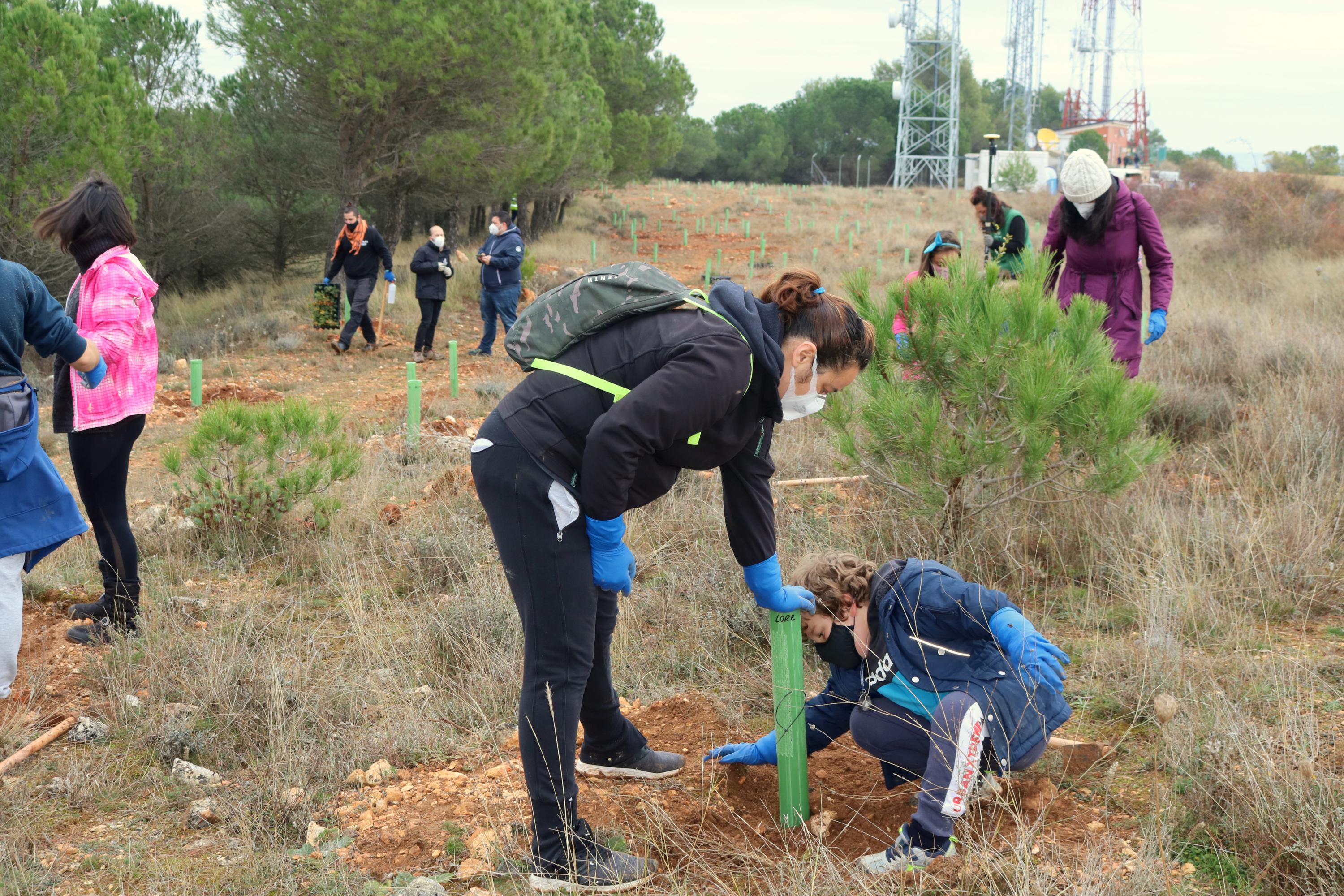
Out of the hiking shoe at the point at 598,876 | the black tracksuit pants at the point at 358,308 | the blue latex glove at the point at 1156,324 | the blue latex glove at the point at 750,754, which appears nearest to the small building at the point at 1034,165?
the black tracksuit pants at the point at 358,308

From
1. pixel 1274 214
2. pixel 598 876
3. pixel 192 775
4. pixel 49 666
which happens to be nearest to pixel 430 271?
pixel 49 666

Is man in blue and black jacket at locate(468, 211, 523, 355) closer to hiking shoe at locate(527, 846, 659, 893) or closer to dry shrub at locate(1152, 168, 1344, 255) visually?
hiking shoe at locate(527, 846, 659, 893)

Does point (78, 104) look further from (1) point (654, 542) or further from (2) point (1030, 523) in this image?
(2) point (1030, 523)

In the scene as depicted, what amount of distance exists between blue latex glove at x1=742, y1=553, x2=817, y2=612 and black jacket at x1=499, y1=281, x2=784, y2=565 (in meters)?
0.33

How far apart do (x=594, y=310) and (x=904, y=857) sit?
4.78ft

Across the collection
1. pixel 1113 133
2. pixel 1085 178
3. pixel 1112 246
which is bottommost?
pixel 1112 246

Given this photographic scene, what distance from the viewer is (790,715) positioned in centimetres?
266

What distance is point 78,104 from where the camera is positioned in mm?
11461

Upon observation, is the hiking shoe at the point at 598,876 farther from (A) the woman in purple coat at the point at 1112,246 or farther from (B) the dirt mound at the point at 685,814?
(A) the woman in purple coat at the point at 1112,246

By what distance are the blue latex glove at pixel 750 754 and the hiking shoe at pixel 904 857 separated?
43cm

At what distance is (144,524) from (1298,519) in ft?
18.1

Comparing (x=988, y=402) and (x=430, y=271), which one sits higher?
(x=430, y=271)

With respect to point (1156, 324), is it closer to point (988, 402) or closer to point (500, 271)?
point (988, 402)

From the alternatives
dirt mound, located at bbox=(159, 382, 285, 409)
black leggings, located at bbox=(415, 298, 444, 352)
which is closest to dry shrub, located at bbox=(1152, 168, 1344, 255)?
black leggings, located at bbox=(415, 298, 444, 352)
